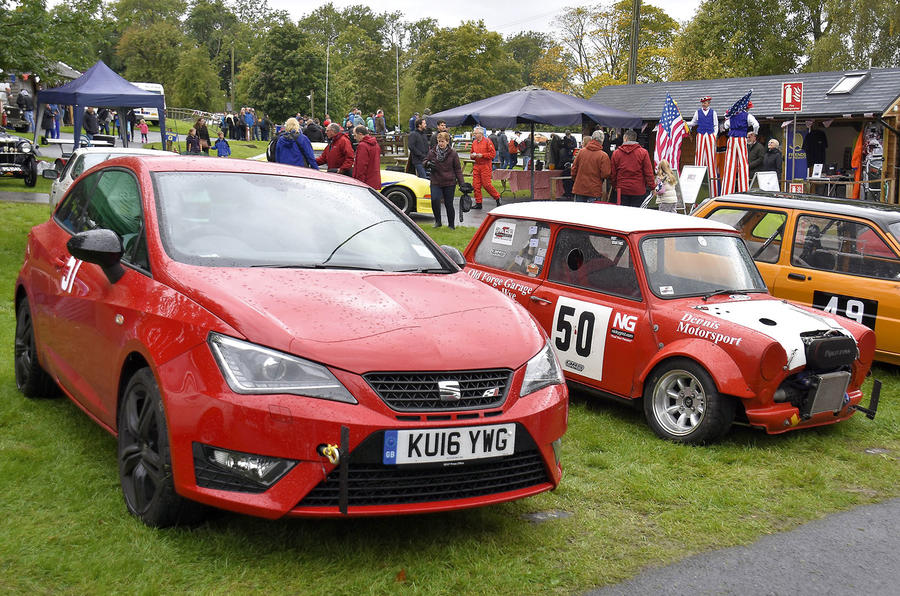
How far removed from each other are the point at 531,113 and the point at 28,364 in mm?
17032

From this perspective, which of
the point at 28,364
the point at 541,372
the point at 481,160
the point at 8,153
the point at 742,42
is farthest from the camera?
the point at 742,42

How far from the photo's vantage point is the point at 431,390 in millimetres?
3543

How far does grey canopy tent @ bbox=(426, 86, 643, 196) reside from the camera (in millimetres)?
21469

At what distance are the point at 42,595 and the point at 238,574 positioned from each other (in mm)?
728

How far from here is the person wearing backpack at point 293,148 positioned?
47.5 feet

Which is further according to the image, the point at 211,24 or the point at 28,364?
the point at 211,24

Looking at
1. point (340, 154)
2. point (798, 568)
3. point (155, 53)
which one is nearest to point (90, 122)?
point (340, 154)

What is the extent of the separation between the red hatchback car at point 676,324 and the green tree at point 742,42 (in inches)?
1760

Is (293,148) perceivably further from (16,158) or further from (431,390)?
(431,390)

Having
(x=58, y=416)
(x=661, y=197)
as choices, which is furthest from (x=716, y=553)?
(x=661, y=197)

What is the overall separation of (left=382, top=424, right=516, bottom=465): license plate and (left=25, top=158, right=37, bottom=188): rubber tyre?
21.3 m

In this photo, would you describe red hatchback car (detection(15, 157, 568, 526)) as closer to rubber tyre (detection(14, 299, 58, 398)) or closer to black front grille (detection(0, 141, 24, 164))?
rubber tyre (detection(14, 299, 58, 398))

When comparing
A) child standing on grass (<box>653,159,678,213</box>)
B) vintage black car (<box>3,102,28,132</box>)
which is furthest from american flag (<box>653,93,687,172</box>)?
vintage black car (<box>3,102,28,132</box>)

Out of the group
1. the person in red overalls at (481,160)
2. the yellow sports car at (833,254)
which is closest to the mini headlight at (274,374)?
the yellow sports car at (833,254)
